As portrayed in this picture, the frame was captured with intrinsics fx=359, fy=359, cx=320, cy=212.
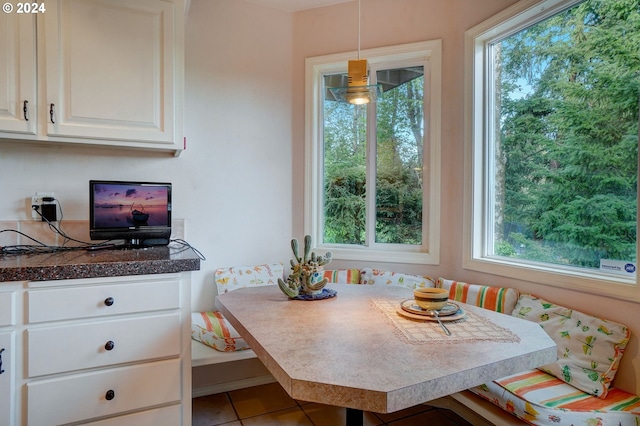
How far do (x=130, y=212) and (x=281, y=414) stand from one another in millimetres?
1470

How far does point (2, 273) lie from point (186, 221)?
3.66ft

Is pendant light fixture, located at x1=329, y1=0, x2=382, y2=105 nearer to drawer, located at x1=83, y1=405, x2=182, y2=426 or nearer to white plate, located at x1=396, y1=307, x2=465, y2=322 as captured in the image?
white plate, located at x1=396, y1=307, x2=465, y2=322

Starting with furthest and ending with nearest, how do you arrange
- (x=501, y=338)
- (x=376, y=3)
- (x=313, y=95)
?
1. (x=313, y=95)
2. (x=376, y=3)
3. (x=501, y=338)

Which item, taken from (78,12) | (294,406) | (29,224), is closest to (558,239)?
(294,406)

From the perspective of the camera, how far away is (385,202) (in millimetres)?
2666

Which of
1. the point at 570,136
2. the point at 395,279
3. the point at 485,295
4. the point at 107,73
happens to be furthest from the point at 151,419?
the point at 570,136

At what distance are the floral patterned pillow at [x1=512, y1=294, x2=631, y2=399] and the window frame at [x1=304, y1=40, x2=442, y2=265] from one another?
88 cm

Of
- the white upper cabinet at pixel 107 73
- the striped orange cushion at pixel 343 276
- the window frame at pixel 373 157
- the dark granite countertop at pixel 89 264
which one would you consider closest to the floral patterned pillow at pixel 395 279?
the striped orange cushion at pixel 343 276

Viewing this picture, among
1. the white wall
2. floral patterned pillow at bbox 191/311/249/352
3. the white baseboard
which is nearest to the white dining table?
floral patterned pillow at bbox 191/311/249/352

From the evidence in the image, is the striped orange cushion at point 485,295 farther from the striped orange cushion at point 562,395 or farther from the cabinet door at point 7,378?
the cabinet door at point 7,378

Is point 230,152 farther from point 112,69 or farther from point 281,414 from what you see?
point 281,414

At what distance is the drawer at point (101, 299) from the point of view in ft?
4.51

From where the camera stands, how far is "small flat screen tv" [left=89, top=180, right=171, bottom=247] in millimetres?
1929

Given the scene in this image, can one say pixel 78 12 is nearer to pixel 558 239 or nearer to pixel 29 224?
pixel 29 224
